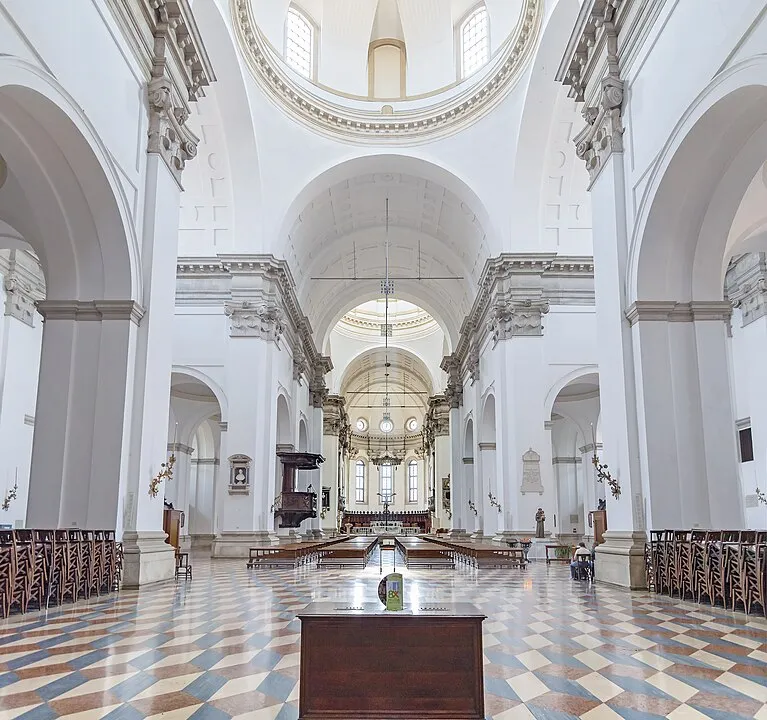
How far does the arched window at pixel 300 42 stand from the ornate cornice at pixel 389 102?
0.93 metres

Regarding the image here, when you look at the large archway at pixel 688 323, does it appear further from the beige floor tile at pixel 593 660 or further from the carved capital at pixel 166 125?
the carved capital at pixel 166 125

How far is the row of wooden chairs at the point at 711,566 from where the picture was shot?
7180 millimetres

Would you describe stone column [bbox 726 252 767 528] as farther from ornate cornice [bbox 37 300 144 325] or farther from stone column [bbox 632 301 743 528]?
ornate cornice [bbox 37 300 144 325]

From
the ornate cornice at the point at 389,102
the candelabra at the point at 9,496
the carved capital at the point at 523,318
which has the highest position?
the ornate cornice at the point at 389,102

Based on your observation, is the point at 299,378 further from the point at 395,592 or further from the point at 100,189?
the point at 395,592

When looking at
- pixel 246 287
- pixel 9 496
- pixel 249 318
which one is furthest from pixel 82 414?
pixel 246 287

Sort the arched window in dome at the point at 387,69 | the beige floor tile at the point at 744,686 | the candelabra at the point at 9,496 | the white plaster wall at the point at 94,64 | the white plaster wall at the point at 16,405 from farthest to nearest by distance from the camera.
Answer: the arched window in dome at the point at 387,69
the white plaster wall at the point at 16,405
the candelabra at the point at 9,496
the white plaster wall at the point at 94,64
the beige floor tile at the point at 744,686

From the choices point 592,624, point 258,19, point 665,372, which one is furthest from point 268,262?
point 592,624

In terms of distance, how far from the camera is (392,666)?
10.4 feet

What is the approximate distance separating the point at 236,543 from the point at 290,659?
13.5 metres

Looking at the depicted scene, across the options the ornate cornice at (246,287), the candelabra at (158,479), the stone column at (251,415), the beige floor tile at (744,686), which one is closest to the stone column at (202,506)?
the stone column at (251,415)

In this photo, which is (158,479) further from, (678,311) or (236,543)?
(236,543)

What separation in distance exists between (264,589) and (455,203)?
14875mm

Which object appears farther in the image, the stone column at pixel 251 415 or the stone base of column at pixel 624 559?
the stone column at pixel 251 415
